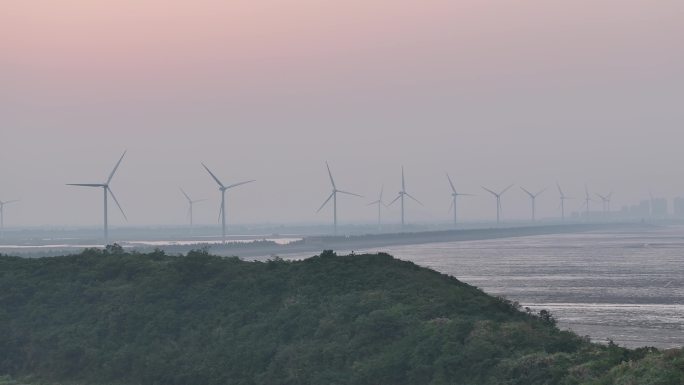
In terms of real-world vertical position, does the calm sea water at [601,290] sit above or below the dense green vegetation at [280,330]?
below

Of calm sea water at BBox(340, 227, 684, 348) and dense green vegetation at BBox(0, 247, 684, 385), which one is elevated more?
dense green vegetation at BBox(0, 247, 684, 385)

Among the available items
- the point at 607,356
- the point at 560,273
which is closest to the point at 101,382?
the point at 607,356

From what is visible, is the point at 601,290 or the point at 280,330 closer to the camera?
the point at 280,330

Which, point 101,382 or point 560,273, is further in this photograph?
point 560,273

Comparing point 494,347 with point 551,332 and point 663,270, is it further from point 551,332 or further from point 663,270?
point 663,270

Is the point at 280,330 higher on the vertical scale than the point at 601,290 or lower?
higher

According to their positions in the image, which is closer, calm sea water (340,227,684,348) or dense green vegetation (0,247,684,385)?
dense green vegetation (0,247,684,385)

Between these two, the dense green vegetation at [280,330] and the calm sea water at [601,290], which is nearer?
the dense green vegetation at [280,330]

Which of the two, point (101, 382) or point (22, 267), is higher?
point (22, 267)
